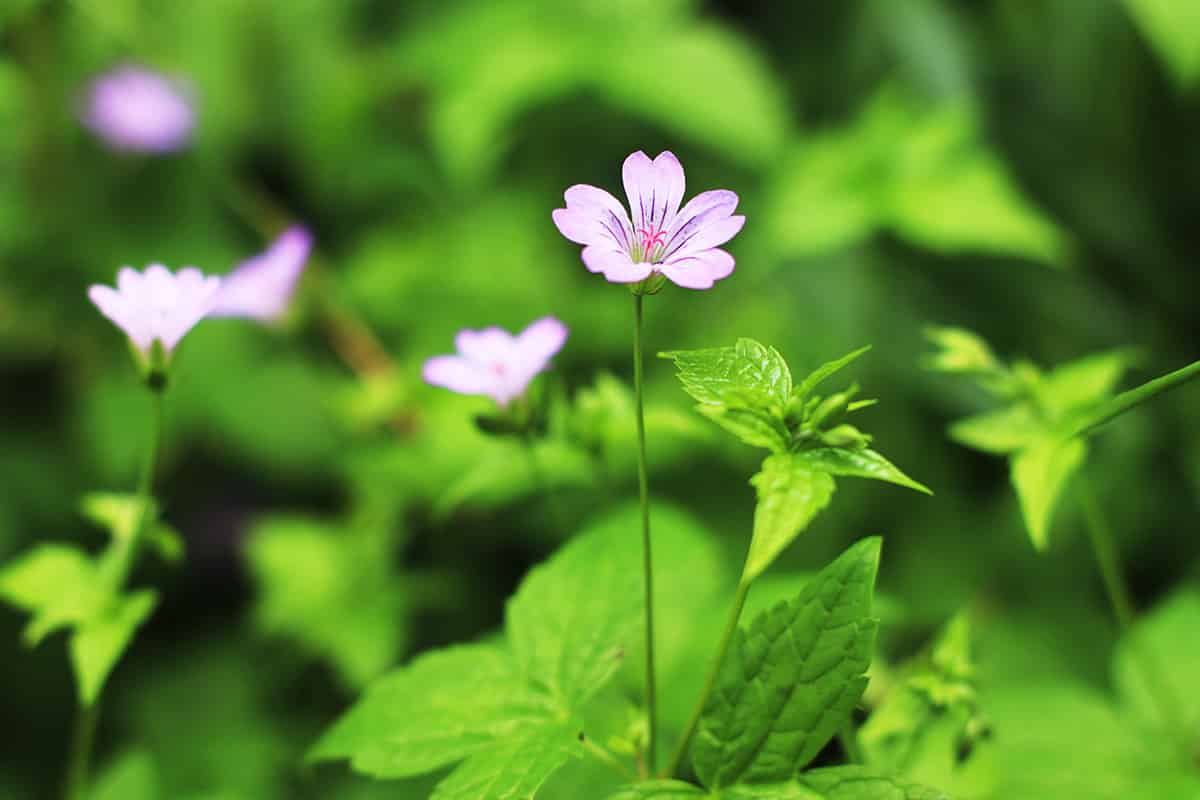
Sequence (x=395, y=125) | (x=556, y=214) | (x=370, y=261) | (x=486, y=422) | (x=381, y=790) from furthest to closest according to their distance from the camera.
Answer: (x=395, y=125), (x=370, y=261), (x=381, y=790), (x=486, y=422), (x=556, y=214)

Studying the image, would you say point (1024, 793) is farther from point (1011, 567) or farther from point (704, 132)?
point (704, 132)

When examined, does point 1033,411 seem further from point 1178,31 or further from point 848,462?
point 1178,31

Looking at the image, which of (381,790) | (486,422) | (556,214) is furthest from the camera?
(381,790)

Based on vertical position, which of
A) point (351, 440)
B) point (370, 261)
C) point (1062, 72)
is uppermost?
point (1062, 72)

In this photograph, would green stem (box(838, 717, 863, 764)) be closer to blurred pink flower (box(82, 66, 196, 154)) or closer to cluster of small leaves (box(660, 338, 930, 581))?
cluster of small leaves (box(660, 338, 930, 581))

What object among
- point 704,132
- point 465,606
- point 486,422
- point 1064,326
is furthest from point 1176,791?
point 704,132

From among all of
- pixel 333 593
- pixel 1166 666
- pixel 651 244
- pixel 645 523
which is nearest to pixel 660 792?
pixel 645 523

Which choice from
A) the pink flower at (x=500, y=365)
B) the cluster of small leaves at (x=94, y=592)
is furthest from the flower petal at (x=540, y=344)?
the cluster of small leaves at (x=94, y=592)
